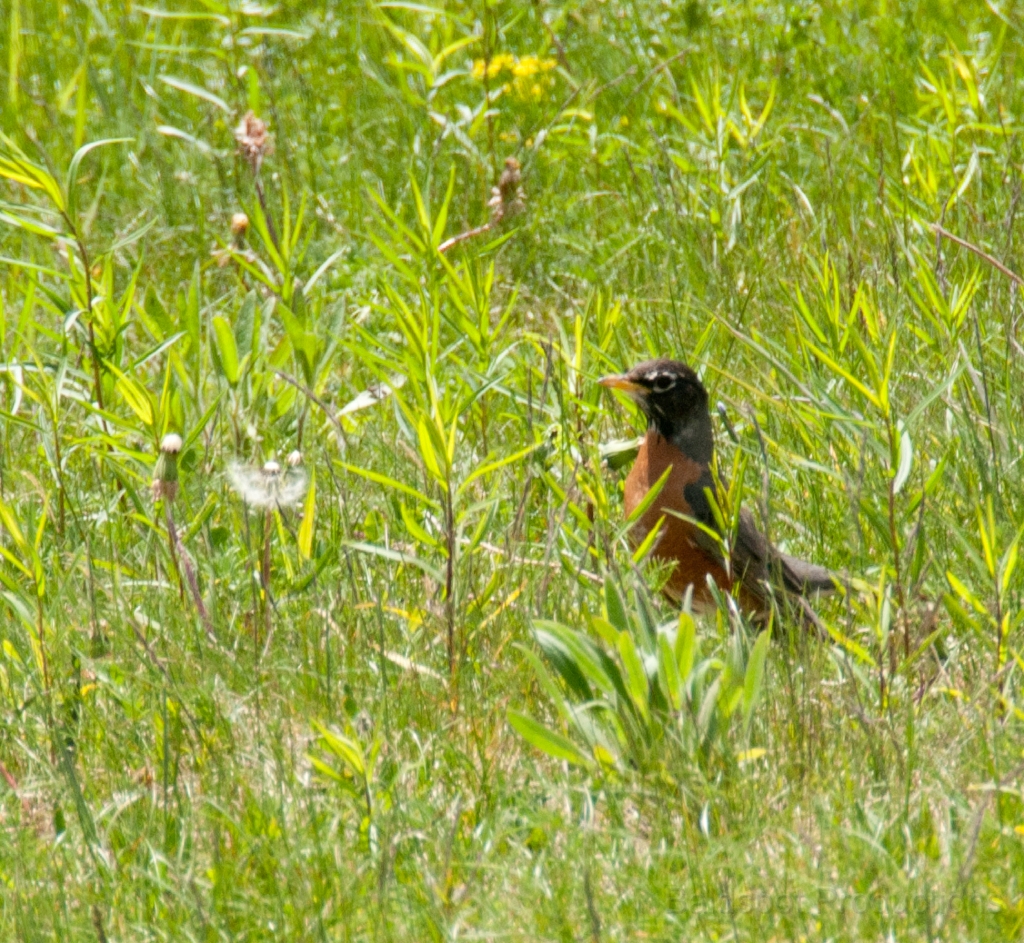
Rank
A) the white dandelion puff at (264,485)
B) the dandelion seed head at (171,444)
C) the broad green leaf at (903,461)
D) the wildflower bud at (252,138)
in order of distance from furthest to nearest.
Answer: the wildflower bud at (252,138) < the white dandelion puff at (264,485) < the dandelion seed head at (171,444) < the broad green leaf at (903,461)

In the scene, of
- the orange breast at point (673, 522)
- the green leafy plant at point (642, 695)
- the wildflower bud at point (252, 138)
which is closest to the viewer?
the green leafy plant at point (642, 695)

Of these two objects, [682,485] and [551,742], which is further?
[682,485]

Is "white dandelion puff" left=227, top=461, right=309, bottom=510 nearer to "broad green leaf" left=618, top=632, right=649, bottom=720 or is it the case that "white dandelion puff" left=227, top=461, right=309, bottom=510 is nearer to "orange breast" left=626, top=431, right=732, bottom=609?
"orange breast" left=626, top=431, right=732, bottom=609

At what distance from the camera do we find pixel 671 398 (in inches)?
164

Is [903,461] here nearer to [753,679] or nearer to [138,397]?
[753,679]

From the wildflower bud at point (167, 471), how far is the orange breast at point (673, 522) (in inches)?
54.5

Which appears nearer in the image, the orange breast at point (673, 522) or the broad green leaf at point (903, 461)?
the broad green leaf at point (903, 461)

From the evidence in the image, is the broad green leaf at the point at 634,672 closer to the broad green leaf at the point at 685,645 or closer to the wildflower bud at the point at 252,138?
the broad green leaf at the point at 685,645

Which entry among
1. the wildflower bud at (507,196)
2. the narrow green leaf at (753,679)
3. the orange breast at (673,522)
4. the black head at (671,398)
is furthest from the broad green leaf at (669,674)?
the wildflower bud at (507,196)

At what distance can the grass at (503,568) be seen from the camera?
2.44m

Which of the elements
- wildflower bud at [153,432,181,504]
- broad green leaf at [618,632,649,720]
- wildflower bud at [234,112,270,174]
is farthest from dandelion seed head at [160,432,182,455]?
wildflower bud at [234,112,270,174]

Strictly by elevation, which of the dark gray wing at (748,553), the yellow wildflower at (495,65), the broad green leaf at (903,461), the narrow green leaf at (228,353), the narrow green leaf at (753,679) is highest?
the broad green leaf at (903,461)

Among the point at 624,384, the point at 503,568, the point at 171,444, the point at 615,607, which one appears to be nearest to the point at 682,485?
the point at 624,384

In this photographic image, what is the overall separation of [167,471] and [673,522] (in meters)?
1.52
